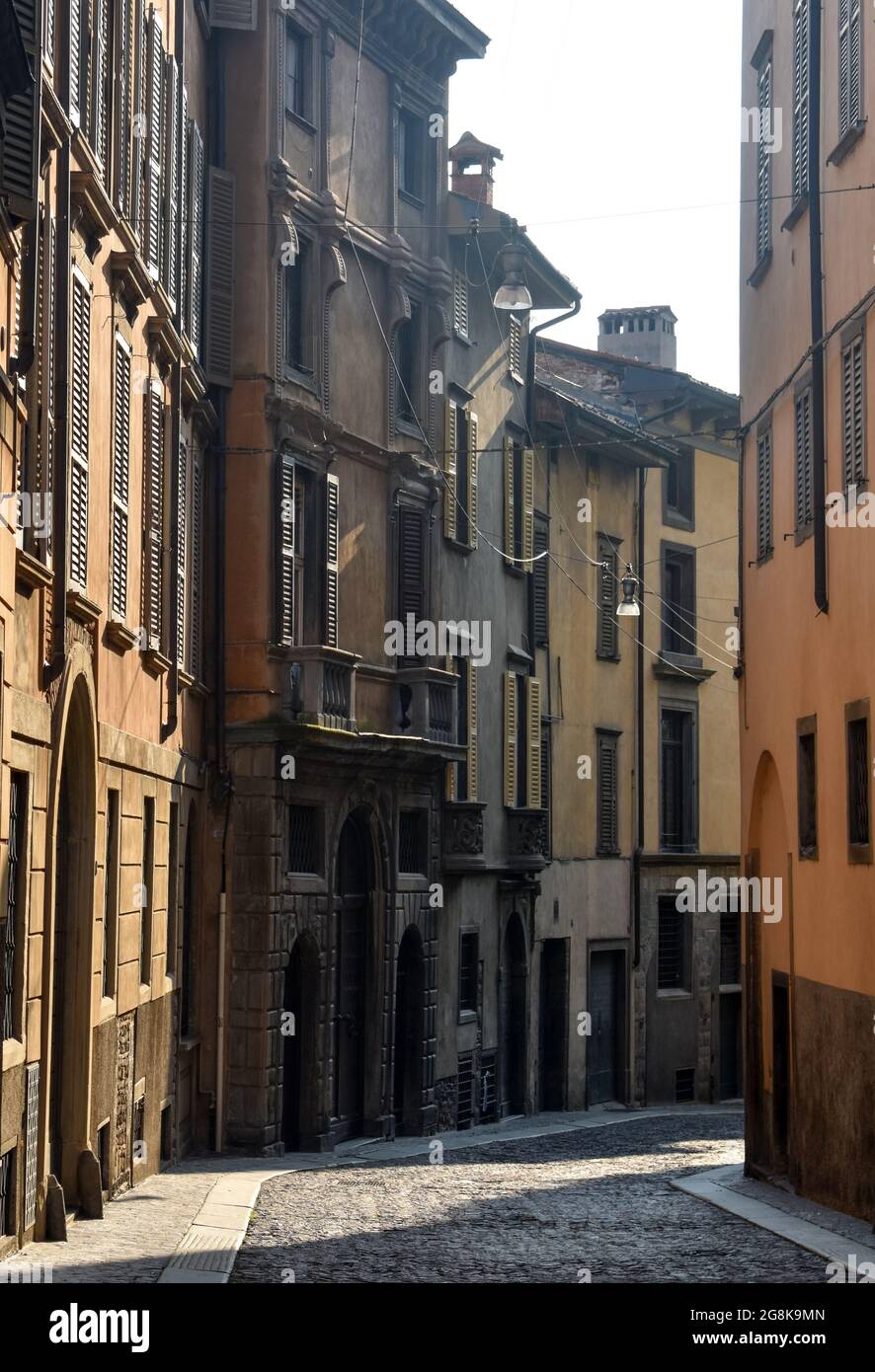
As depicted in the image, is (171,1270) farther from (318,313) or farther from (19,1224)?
(318,313)

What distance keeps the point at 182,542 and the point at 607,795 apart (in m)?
19.7

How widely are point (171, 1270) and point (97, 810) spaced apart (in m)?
4.34

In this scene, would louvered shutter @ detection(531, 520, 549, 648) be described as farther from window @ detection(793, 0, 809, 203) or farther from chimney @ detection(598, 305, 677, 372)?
window @ detection(793, 0, 809, 203)

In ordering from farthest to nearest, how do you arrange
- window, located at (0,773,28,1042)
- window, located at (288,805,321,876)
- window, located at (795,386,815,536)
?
window, located at (288,805,321,876) < window, located at (795,386,815,536) < window, located at (0,773,28,1042)

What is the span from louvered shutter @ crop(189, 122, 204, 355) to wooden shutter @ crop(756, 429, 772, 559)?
6504 millimetres

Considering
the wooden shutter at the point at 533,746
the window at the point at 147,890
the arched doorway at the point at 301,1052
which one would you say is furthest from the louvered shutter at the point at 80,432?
the wooden shutter at the point at 533,746

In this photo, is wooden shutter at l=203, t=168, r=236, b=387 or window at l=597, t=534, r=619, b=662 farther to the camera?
window at l=597, t=534, r=619, b=662

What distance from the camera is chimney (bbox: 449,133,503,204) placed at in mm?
36344

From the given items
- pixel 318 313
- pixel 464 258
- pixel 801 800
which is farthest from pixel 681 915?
pixel 801 800

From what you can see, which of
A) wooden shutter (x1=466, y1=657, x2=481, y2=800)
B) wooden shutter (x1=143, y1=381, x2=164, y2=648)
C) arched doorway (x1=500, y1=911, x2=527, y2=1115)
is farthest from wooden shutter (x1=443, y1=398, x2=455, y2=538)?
wooden shutter (x1=143, y1=381, x2=164, y2=648)

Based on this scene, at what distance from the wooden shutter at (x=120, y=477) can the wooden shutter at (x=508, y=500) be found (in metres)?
16.5

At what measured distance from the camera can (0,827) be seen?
12492mm

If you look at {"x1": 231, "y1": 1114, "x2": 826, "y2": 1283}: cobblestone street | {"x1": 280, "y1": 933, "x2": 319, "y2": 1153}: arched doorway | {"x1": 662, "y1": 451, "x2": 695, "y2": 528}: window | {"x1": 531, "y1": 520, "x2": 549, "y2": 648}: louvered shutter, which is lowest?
{"x1": 231, "y1": 1114, "x2": 826, "y2": 1283}: cobblestone street

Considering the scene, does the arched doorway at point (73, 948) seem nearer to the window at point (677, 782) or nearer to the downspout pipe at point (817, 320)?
the downspout pipe at point (817, 320)
